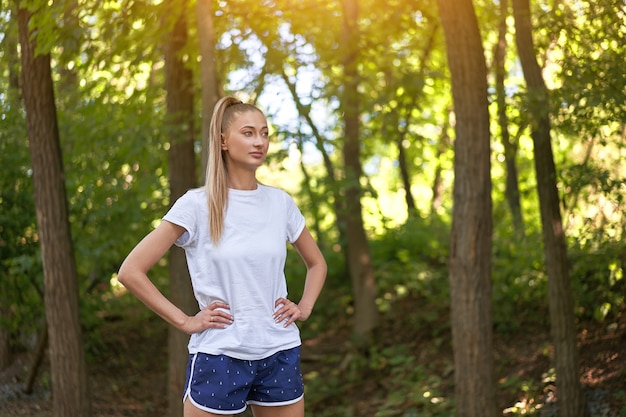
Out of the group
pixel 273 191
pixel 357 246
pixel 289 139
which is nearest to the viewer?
pixel 273 191

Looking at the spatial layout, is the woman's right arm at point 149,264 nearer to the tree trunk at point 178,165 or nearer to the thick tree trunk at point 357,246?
the tree trunk at point 178,165

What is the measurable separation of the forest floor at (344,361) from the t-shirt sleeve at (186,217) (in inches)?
204

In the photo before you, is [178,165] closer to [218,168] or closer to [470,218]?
[470,218]

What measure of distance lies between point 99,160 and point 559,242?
18.3ft

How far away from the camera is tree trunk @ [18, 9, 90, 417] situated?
7555 millimetres

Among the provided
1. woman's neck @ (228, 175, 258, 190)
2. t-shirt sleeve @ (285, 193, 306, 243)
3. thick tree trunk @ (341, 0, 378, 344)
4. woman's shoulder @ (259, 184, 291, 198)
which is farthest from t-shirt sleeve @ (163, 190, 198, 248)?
thick tree trunk @ (341, 0, 378, 344)

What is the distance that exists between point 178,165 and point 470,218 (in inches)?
147

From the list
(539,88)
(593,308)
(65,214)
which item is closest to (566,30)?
(539,88)

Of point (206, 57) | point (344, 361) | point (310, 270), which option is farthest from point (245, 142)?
point (344, 361)

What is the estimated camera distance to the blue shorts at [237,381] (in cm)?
311

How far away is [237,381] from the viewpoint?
10.2 ft

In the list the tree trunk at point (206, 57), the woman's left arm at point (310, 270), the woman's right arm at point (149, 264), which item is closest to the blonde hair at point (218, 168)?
the woman's right arm at point (149, 264)

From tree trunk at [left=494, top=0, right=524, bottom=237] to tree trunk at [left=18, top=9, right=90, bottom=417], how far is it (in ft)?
13.6

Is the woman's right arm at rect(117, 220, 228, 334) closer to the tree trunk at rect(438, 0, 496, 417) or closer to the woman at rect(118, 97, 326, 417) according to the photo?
the woman at rect(118, 97, 326, 417)
